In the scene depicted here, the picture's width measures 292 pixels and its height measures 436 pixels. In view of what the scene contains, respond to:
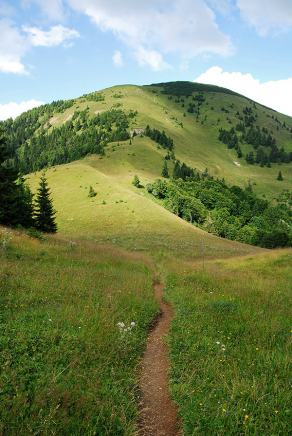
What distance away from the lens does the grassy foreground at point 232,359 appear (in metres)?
6.63

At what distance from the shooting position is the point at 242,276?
2072cm

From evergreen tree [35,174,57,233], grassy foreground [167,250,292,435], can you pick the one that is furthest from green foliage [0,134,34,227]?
grassy foreground [167,250,292,435]

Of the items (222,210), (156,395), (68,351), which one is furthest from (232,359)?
(222,210)

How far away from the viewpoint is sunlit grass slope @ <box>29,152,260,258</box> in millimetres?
50863

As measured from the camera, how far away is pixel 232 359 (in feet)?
28.9

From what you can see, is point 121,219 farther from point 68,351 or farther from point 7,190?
point 68,351

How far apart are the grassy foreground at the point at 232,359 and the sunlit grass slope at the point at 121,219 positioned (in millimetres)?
23369

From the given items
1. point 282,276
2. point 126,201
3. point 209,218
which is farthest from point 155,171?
point 282,276

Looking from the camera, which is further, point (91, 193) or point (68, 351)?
point (91, 193)

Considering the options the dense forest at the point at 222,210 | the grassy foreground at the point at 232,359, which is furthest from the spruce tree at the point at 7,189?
the dense forest at the point at 222,210

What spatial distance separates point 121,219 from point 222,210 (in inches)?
2214

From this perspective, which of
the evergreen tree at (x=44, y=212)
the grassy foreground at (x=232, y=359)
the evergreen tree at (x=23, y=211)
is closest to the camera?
the grassy foreground at (x=232, y=359)

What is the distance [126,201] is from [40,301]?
67.9 meters

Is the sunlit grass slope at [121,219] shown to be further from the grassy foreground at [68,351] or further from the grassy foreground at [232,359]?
the grassy foreground at [68,351]
